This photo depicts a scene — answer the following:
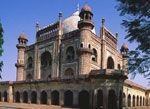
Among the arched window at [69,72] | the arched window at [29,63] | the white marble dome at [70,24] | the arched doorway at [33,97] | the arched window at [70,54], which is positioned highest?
the white marble dome at [70,24]

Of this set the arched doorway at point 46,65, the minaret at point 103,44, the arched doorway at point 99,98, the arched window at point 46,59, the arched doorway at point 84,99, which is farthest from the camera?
the arched window at point 46,59

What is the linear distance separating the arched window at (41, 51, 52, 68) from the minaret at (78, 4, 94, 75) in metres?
7.92

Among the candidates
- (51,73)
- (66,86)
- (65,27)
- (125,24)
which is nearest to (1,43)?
(125,24)

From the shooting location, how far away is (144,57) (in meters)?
19.2

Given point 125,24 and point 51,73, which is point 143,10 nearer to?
point 125,24

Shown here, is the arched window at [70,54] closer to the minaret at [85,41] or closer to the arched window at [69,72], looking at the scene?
the arched window at [69,72]

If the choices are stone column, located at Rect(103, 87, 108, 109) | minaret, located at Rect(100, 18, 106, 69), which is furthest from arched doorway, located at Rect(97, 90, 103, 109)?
minaret, located at Rect(100, 18, 106, 69)

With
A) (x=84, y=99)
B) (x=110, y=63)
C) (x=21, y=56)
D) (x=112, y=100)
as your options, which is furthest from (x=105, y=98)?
(x=21, y=56)

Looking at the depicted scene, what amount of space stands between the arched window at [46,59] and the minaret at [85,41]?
7925 millimetres

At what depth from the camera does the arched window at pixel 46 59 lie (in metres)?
42.8

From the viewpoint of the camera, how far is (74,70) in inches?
1490

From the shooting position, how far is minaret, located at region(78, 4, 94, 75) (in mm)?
35750

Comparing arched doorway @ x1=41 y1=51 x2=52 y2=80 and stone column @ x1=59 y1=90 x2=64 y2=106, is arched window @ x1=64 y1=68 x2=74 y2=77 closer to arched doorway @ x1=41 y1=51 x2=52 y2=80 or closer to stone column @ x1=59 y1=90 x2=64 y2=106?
arched doorway @ x1=41 y1=51 x2=52 y2=80

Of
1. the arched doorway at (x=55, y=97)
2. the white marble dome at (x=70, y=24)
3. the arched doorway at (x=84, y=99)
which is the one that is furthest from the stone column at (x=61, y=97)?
the white marble dome at (x=70, y=24)
